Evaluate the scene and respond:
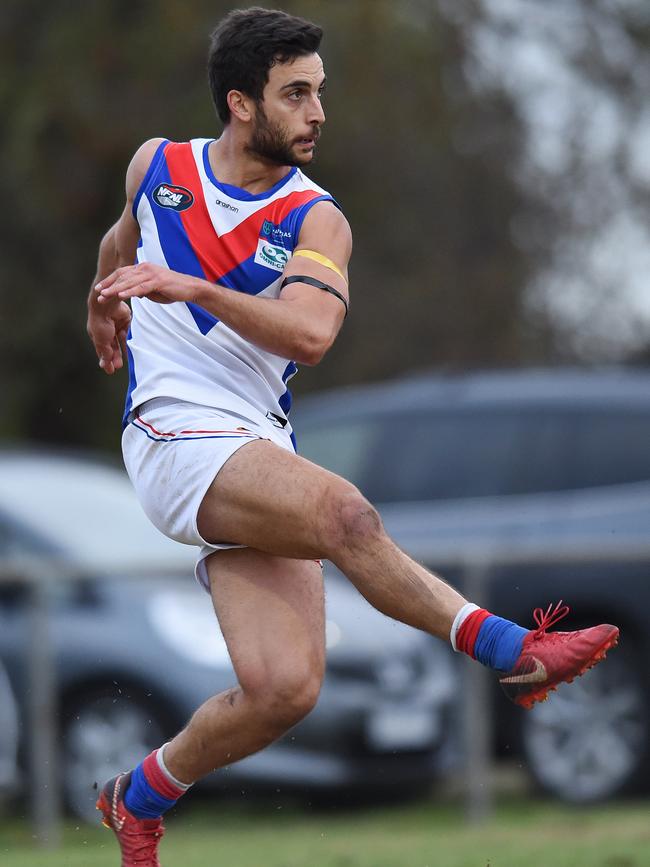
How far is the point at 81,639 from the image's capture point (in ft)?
30.3

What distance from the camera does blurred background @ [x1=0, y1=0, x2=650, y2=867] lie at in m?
10.4

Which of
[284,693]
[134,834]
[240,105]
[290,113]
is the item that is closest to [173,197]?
[240,105]

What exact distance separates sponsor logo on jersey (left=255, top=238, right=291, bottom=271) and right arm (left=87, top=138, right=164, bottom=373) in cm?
51

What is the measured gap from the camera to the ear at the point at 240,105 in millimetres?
5332

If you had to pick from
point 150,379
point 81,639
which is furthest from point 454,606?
point 81,639

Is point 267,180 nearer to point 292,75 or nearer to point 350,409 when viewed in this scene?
point 292,75

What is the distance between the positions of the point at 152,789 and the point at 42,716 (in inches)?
152

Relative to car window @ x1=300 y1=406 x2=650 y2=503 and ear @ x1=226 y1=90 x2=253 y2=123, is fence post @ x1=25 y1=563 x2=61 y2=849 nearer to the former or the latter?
car window @ x1=300 y1=406 x2=650 y2=503

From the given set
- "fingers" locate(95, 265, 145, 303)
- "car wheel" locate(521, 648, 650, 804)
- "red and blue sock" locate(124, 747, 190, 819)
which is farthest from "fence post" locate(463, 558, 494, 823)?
"fingers" locate(95, 265, 145, 303)

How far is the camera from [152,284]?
484 centimetres

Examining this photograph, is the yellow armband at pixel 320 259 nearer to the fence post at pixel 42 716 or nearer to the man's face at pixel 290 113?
the man's face at pixel 290 113

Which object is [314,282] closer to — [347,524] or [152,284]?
[152,284]

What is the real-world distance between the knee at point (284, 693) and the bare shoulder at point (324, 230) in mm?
1261

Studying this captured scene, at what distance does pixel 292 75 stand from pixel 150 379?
1.02 metres
